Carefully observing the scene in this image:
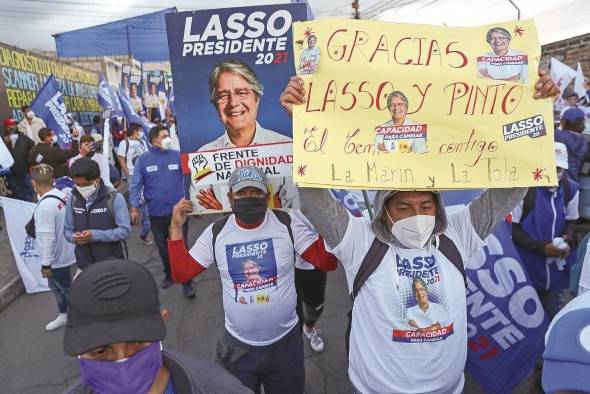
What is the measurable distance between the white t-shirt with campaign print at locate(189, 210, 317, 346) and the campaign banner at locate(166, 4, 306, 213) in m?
0.22

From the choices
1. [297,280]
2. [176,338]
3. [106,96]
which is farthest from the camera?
[106,96]

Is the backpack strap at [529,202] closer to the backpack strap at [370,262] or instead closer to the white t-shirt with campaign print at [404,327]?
the white t-shirt with campaign print at [404,327]

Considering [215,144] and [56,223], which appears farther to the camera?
[56,223]

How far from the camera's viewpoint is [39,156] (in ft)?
20.3

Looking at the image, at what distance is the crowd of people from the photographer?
120 cm

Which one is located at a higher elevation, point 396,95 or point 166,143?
point 166,143

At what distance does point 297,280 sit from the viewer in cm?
336

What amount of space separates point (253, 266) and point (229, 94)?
0.97m

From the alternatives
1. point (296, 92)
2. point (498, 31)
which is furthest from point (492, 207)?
point (296, 92)

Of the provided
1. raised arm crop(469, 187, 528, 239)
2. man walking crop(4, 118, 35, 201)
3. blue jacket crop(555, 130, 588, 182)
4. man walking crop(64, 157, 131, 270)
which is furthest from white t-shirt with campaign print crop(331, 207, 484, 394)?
man walking crop(4, 118, 35, 201)

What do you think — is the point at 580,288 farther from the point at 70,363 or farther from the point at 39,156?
the point at 39,156

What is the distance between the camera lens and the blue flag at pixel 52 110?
7.06 metres

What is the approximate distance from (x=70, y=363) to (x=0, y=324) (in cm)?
138

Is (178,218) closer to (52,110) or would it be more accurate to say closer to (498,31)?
(498,31)
